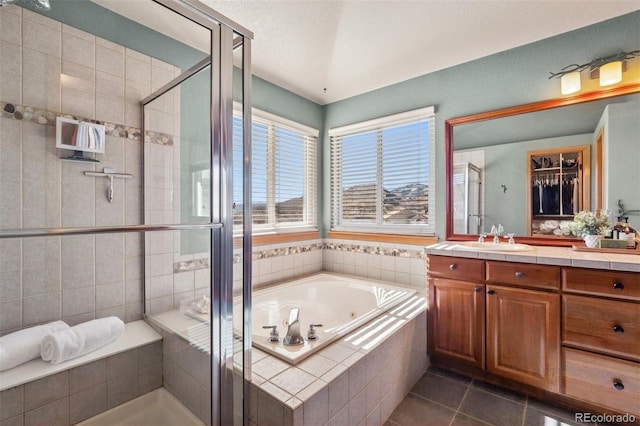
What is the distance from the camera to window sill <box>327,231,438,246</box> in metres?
2.64

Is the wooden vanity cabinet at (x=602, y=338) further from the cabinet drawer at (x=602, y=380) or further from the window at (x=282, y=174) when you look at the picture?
the window at (x=282, y=174)

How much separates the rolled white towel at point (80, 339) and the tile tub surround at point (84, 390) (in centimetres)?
8

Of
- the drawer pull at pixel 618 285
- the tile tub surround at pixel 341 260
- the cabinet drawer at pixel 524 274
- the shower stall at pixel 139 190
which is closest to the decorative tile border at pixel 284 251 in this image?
the tile tub surround at pixel 341 260

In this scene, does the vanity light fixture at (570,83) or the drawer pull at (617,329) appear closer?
the drawer pull at (617,329)

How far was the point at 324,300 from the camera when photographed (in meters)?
2.71

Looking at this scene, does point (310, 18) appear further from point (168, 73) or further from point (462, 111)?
point (462, 111)

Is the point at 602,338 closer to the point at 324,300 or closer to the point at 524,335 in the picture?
the point at 524,335

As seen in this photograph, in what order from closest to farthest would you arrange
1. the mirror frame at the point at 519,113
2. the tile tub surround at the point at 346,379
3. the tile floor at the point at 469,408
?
the tile tub surround at the point at 346,379 → the tile floor at the point at 469,408 → the mirror frame at the point at 519,113

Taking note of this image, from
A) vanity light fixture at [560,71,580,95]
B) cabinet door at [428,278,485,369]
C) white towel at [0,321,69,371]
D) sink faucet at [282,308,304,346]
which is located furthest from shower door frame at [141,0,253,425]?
vanity light fixture at [560,71,580,95]

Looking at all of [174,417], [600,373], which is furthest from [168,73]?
[600,373]

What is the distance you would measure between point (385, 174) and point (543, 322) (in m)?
1.77

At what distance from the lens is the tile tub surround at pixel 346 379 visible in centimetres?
119

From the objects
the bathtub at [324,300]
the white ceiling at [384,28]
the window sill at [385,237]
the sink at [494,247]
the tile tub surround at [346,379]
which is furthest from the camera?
the window sill at [385,237]

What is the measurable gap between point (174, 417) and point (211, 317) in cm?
69
